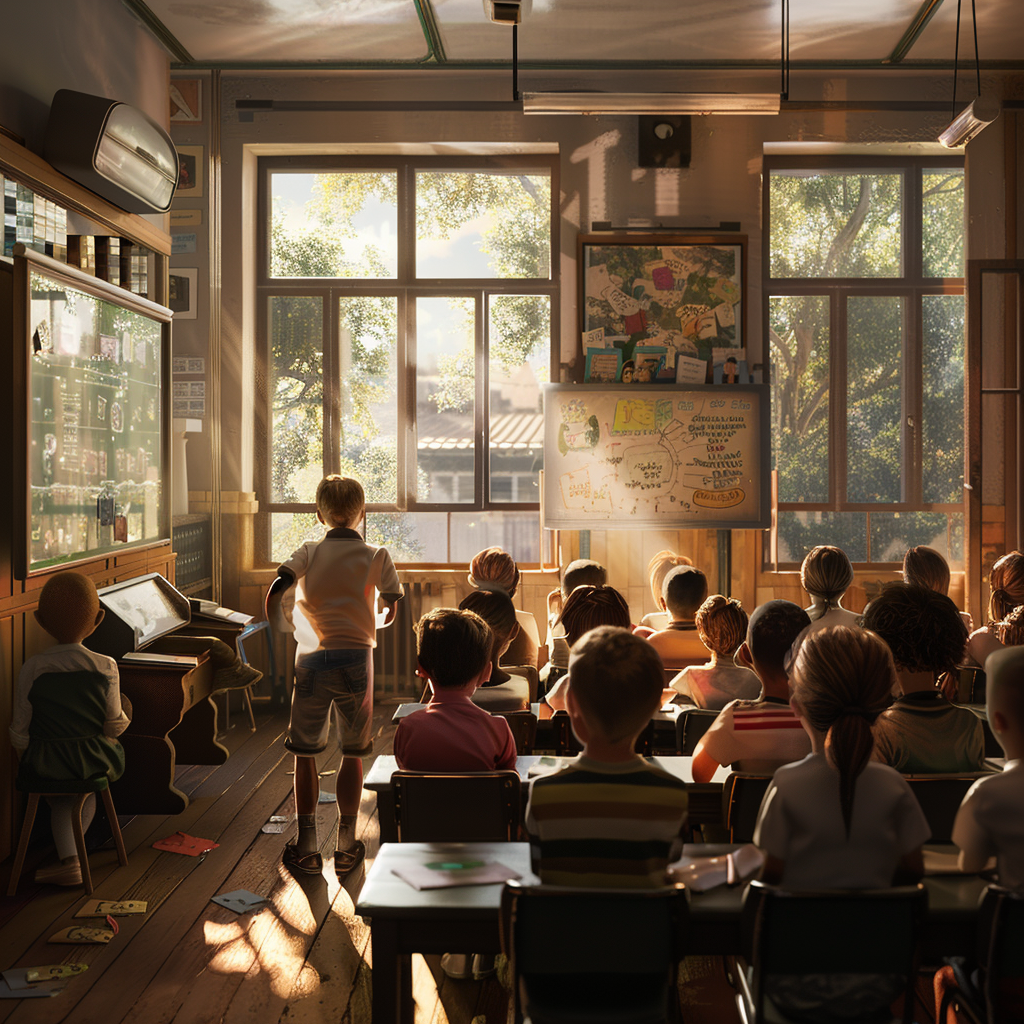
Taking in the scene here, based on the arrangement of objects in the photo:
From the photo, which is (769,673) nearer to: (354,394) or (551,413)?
(551,413)

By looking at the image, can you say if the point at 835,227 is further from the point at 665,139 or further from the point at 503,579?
the point at 503,579

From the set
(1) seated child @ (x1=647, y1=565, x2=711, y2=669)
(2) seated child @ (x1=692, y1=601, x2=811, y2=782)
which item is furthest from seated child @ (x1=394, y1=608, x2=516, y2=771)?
(1) seated child @ (x1=647, y1=565, x2=711, y2=669)

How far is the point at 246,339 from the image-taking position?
5586 millimetres

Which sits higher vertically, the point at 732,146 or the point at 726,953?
the point at 732,146

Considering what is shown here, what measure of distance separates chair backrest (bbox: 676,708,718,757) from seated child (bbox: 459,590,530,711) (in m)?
0.46

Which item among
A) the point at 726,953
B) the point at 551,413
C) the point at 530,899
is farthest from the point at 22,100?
the point at 726,953

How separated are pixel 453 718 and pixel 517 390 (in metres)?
3.72

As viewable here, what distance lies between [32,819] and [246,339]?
3322mm

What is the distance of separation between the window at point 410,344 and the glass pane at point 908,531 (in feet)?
6.67

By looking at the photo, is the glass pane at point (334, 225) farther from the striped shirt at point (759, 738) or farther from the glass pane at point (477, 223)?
the striped shirt at point (759, 738)

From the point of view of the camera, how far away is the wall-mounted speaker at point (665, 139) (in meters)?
5.41

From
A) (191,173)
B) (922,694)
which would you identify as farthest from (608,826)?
(191,173)

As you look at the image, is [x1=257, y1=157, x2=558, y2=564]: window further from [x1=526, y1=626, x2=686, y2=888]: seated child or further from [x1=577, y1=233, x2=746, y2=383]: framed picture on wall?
[x1=526, y1=626, x2=686, y2=888]: seated child

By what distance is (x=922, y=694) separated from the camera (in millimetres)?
2094
